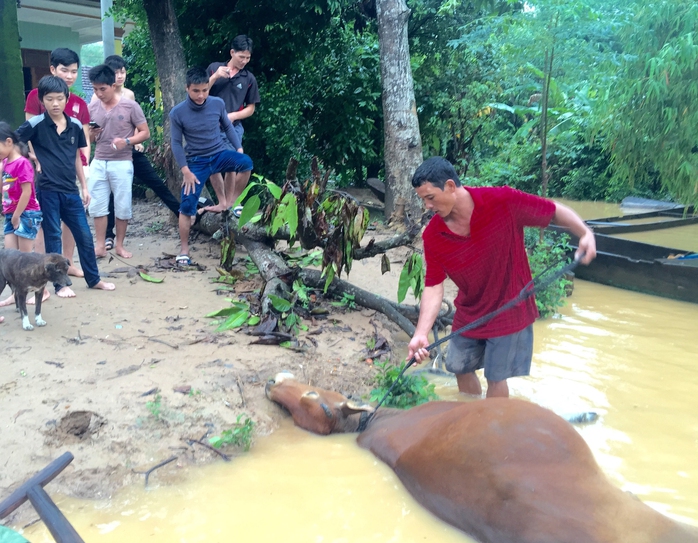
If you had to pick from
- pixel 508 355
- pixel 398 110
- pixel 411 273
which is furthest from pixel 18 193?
pixel 398 110

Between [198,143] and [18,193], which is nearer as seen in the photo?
[18,193]

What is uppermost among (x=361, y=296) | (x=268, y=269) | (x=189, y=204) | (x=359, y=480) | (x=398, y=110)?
(x=398, y=110)

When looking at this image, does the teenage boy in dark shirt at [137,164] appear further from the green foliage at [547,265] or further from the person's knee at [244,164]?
the green foliage at [547,265]

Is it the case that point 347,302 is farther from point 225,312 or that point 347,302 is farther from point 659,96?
point 659,96

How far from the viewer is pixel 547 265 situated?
708 centimetres

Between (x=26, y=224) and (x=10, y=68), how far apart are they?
5.20 metres

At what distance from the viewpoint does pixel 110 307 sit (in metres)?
5.19

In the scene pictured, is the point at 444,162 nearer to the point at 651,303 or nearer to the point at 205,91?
the point at 205,91

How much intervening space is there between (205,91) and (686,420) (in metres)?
5.33

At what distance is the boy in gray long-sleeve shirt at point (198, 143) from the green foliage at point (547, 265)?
346 cm

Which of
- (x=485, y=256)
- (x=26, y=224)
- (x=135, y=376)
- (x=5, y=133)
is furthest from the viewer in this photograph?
(x=26, y=224)

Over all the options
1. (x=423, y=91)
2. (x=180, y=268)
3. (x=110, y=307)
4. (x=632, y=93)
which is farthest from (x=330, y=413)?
(x=423, y=91)

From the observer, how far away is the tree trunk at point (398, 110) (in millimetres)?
8680

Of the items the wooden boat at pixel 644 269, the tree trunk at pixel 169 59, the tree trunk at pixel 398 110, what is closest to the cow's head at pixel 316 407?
the tree trunk at pixel 169 59
